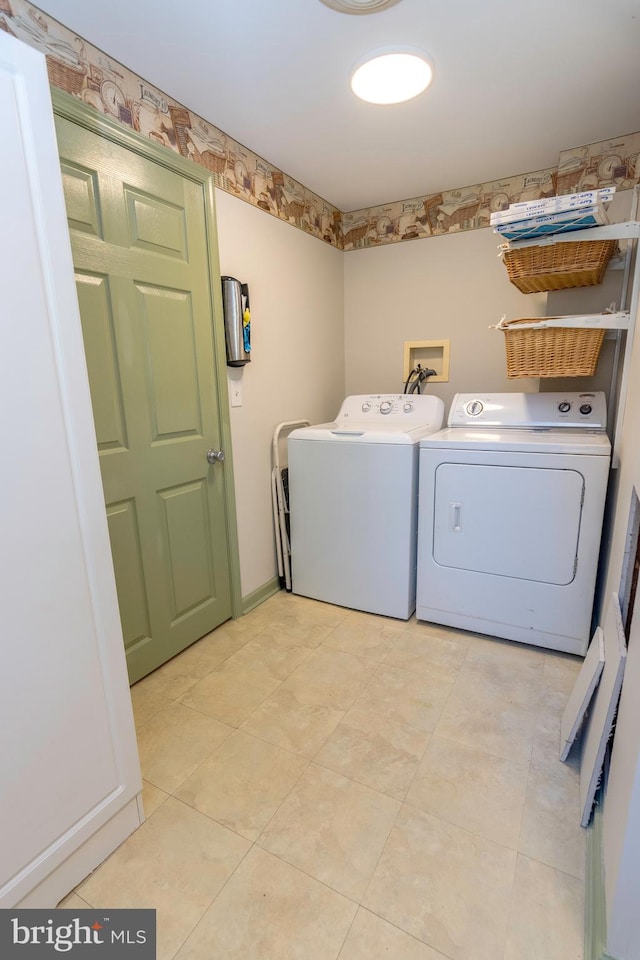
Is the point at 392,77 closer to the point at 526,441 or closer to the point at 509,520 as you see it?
the point at 526,441

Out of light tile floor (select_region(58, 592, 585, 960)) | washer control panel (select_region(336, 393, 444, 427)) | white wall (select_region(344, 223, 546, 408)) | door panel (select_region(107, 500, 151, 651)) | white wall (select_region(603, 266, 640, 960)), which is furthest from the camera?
white wall (select_region(344, 223, 546, 408))

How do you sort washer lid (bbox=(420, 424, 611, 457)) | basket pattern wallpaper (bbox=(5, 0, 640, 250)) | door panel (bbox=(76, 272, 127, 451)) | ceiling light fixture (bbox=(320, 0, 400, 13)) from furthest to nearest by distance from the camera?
1. washer lid (bbox=(420, 424, 611, 457))
2. door panel (bbox=(76, 272, 127, 451))
3. basket pattern wallpaper (bbox=(5, 0, 640, 250))
4. ceiling light fixture (bbox=(320, 0, 400, 13))

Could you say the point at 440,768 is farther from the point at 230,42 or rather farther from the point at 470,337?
the point at 230,42

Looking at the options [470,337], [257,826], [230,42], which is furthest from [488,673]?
[230,42]

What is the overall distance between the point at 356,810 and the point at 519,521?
1283mm

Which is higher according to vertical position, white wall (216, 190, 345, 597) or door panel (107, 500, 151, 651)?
white wall (216, 190, 345, 597)

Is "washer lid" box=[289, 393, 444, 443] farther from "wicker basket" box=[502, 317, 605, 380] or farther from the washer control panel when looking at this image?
"wicker basket" box=[502, 317, 605, 380]

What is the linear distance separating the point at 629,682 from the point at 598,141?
247 cm

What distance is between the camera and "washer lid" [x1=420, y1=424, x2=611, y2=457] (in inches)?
72.7

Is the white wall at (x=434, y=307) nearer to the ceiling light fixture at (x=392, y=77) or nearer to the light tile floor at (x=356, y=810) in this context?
the ceiling light fixture at (x=392, y=77)

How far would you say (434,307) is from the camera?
284 centimetres

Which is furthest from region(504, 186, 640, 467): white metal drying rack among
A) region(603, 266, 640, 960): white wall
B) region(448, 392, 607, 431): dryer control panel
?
region(603, 266, 640, 960): white wall

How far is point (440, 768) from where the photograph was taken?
1445mm

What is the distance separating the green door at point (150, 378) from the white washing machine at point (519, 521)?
1085 millimetres
